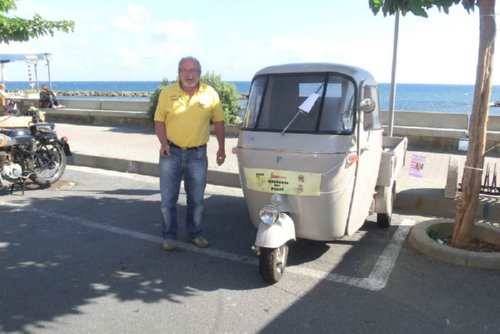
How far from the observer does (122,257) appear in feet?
15.1

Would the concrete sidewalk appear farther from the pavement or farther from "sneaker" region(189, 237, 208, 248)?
"sneaker" region(189, 237, 208, 248)

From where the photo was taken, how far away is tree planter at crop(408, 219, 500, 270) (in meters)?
4.25

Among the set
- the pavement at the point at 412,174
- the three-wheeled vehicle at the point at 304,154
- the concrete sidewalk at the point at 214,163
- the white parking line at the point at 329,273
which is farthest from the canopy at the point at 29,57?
the three-wheeled vehicle at the point at 304,154

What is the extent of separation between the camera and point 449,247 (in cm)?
448

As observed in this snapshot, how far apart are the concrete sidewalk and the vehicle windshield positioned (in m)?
2.47

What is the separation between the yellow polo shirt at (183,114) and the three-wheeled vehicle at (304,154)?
46 centimetres

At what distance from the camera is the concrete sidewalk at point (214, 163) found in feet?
20.1

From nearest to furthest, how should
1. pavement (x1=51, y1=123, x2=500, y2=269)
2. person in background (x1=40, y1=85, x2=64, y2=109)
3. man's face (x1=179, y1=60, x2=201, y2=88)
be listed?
man's face (x1=179, y1=60, x2=201, y2=88) → pavement (x1=51, y1=123, x2=500, y2=269) → person in background (x1=40, y1=85, x2=64, y2=109)

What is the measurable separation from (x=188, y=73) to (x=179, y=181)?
44.6 inches

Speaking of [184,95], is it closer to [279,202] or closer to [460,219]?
[279,202]

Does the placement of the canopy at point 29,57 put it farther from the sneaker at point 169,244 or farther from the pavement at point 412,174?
the sneaker at point 169,244

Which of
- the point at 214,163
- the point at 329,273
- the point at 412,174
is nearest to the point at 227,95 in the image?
the point at 214,163

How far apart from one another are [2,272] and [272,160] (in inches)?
107

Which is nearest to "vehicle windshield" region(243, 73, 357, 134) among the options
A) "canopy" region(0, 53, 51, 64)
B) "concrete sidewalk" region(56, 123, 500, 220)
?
"concrete sidewalk" region(56, 123, 500, 220)
